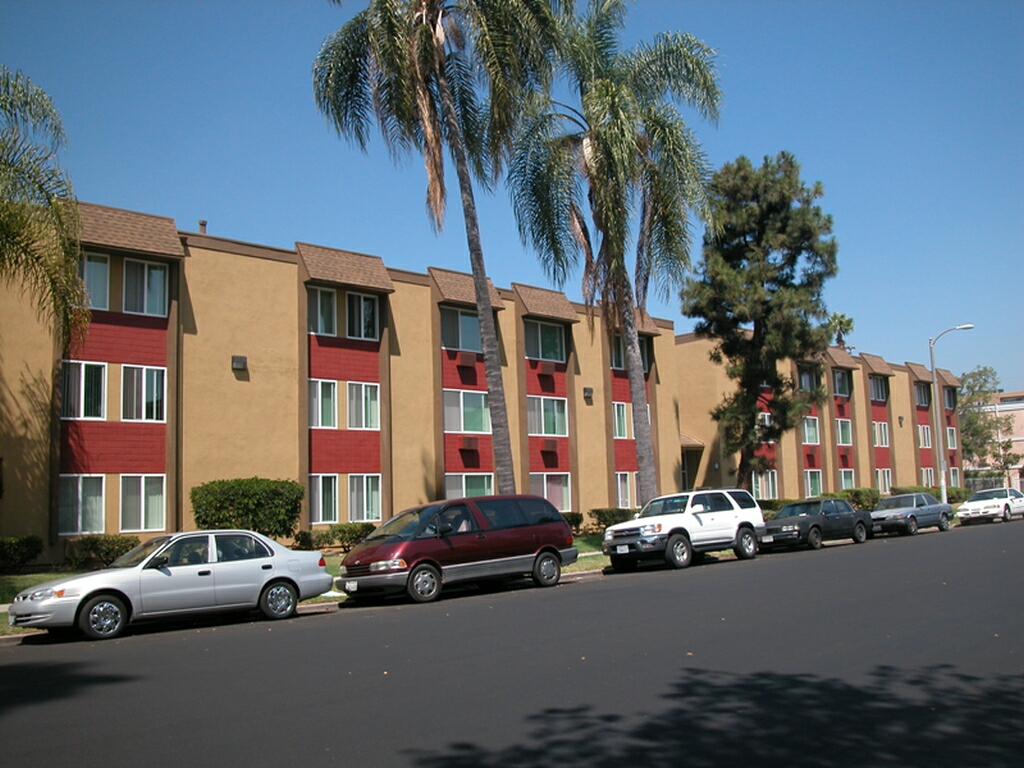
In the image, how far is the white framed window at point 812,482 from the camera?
166 feet

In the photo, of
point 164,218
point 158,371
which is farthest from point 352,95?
point 158,371

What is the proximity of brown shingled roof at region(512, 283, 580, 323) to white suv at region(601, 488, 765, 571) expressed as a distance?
1359 cm

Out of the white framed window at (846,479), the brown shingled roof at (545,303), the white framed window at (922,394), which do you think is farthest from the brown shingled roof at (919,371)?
the brown shingled roof at (545,303)

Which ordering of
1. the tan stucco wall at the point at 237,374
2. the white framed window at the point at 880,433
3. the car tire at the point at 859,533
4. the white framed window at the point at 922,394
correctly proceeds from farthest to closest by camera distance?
the white framed window at the point at 922,394
the white framed window at the point at 880,433
the car tire at the point at 859,533
the tan stucco wall at the point at 237,374

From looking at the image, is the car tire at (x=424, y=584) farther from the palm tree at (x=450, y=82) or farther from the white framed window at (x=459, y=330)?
the white framed window at (x=459, y=330)

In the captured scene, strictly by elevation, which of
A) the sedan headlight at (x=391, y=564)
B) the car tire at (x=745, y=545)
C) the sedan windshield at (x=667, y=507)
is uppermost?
the sedan windshield at (x=667, y=507)

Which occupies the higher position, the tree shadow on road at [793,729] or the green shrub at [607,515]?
the green shrub at [607,515]

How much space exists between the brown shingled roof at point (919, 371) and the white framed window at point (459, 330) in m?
38.9

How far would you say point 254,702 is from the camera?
330 inches

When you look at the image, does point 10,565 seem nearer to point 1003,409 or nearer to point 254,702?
point 254,702

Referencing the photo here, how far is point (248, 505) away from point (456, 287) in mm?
11896

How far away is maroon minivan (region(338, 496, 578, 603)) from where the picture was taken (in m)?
17.0

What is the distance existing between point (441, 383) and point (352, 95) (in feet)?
37.7

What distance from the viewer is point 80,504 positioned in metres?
24.6
